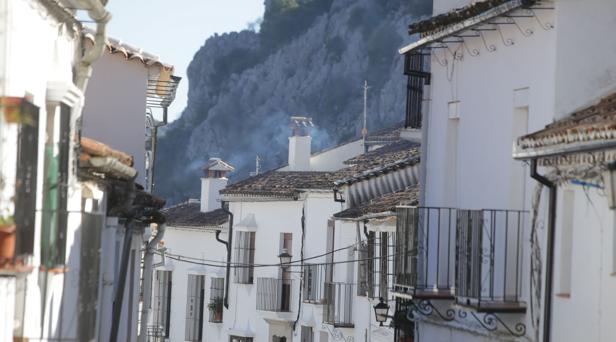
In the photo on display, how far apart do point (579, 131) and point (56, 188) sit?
5.27 meters

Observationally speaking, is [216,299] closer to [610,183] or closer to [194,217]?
[194,217]

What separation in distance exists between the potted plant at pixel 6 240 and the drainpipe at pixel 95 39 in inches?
136

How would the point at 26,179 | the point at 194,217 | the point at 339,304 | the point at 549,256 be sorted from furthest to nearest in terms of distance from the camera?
the point at 194,217 → the point at 339,304 → the point at 549,256 → the point at 26,179

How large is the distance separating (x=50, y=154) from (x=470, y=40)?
8.33 metres

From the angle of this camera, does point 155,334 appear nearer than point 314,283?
No

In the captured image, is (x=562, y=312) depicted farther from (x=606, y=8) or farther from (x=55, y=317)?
(x=55, y=317)

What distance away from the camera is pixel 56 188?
16.1m

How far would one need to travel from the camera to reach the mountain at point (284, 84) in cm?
10806

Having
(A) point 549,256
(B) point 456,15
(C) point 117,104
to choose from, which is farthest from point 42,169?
(C) point 117,104

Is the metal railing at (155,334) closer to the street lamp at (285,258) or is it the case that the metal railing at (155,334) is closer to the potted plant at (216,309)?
the potted plant at (216,309)

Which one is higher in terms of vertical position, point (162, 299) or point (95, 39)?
point (95, 39)

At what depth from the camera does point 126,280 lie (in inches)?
950

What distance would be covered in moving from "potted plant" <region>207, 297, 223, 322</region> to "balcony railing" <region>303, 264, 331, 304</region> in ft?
24.0

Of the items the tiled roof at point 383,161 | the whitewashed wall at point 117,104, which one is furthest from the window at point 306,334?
the whitewashed wall at point 117,104
